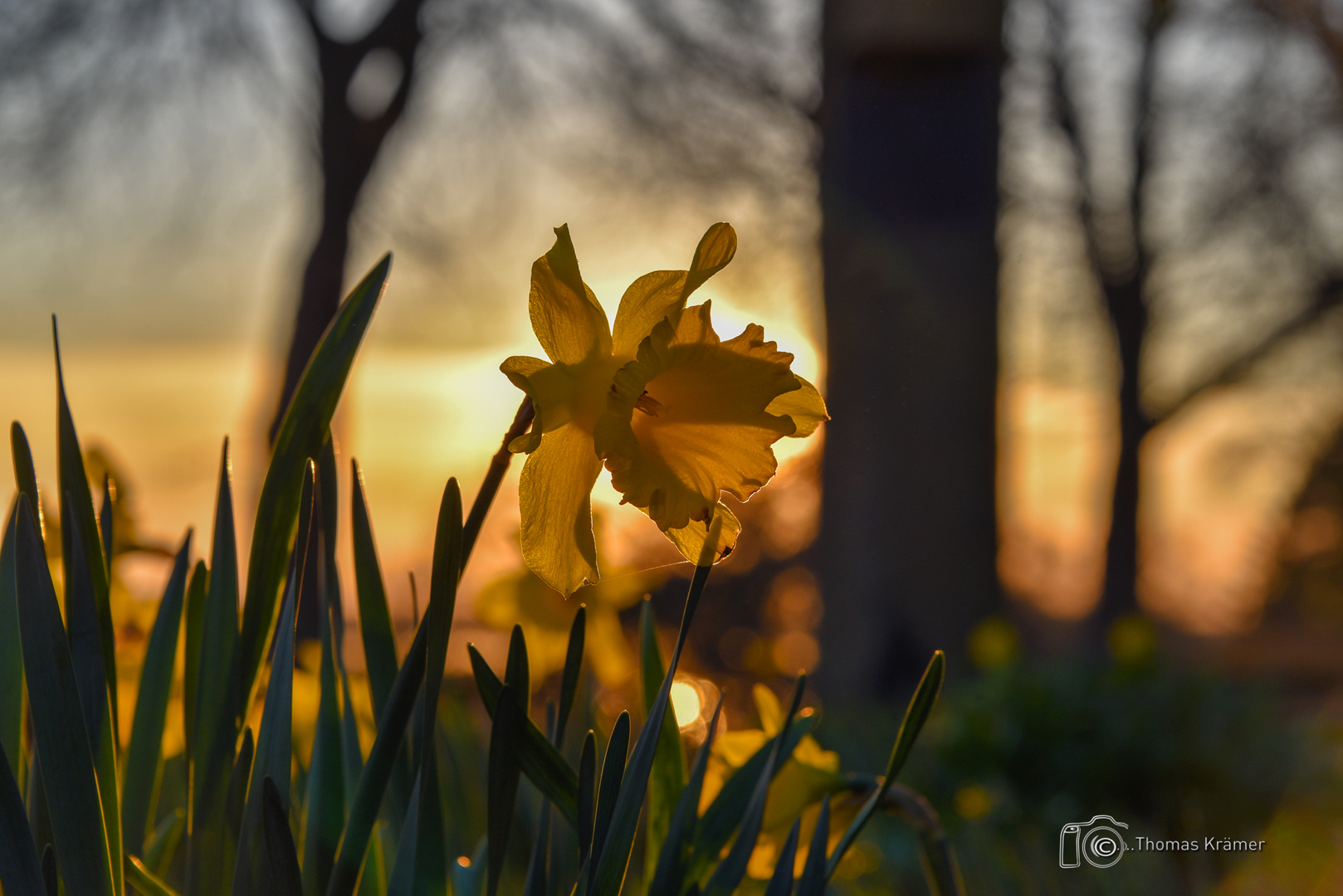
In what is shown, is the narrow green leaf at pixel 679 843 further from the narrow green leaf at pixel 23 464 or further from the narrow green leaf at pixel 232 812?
the narrow green leaf at pixel 23 464

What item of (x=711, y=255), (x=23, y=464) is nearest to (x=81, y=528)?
(x=23, y=464)

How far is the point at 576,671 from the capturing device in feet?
1.50

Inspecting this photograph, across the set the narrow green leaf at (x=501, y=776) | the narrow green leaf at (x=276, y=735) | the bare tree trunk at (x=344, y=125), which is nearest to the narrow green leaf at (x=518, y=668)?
the narrow green leaf at (x=501, y=776)

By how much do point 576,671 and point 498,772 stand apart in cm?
6

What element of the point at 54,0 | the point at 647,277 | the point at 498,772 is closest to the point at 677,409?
the point at 647,277

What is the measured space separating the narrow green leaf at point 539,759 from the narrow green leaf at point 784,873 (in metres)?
0.11

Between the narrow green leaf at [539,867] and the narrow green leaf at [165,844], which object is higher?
the narrow green leaf at [539,867]

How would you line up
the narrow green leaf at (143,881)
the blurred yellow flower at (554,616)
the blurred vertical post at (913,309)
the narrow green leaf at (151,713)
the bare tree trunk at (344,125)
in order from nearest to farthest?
the narrow green leaf at (143,881), the narrow green leaf at (151,713), the blurred yellow flower at (554,616), the blurred vertical post at (913,309), the bare tree trunk at (344,125)

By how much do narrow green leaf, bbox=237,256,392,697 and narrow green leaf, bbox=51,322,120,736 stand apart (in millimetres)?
74

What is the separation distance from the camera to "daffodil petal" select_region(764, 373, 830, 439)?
1.46ft

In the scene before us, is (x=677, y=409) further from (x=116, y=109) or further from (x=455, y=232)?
(x=116, y=109)

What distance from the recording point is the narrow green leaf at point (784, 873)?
50cm

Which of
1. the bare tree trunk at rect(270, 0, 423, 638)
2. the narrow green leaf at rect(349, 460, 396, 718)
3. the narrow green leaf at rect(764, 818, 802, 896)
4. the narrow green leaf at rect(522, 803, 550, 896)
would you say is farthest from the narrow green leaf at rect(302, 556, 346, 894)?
the bare tree trunk at rect(270, 0, 423, 638)

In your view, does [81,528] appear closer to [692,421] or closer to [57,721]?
[57,721]
